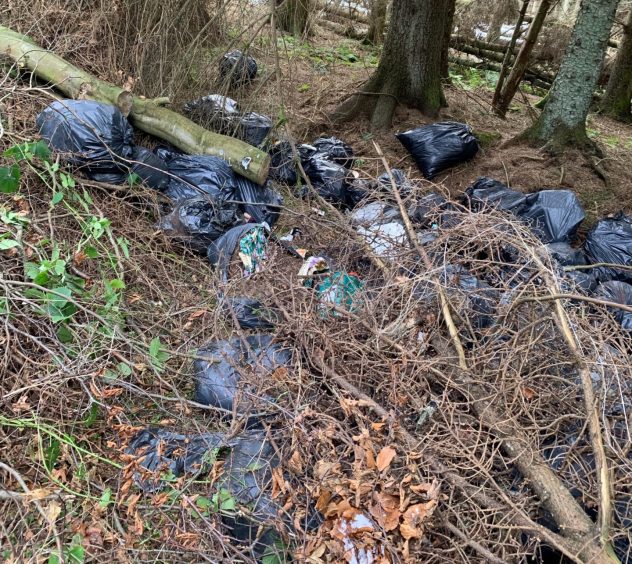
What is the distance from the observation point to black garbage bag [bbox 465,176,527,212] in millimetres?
3316

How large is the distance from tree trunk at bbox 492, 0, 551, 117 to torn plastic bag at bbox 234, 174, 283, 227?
3.19 meters

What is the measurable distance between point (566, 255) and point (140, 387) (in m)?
2.42

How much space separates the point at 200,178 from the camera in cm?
320

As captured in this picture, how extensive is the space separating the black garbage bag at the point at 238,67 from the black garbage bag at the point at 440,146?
1324mm

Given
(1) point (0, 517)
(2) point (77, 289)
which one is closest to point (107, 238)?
(2) point (77, 289)

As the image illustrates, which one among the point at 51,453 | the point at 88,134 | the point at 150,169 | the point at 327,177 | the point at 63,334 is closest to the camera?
the point at 51,453

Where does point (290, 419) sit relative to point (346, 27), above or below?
below

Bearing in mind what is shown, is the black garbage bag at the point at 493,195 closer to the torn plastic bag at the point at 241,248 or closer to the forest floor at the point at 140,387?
the forest floor at the point at 140,387

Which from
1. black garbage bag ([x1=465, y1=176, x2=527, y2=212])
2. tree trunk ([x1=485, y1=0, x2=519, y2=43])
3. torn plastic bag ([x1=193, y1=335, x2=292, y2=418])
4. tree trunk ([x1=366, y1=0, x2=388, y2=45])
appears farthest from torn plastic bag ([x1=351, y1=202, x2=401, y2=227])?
tree trunk ([x1=485, y1=0, x2=519, y2=43])

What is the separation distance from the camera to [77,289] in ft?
7.36

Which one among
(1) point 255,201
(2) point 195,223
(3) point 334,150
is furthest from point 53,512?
(3) point 334,150

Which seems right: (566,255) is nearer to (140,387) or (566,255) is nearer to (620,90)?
(140,387)

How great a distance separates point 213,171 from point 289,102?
153cm

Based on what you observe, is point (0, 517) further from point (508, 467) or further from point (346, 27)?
point (346, 27)
